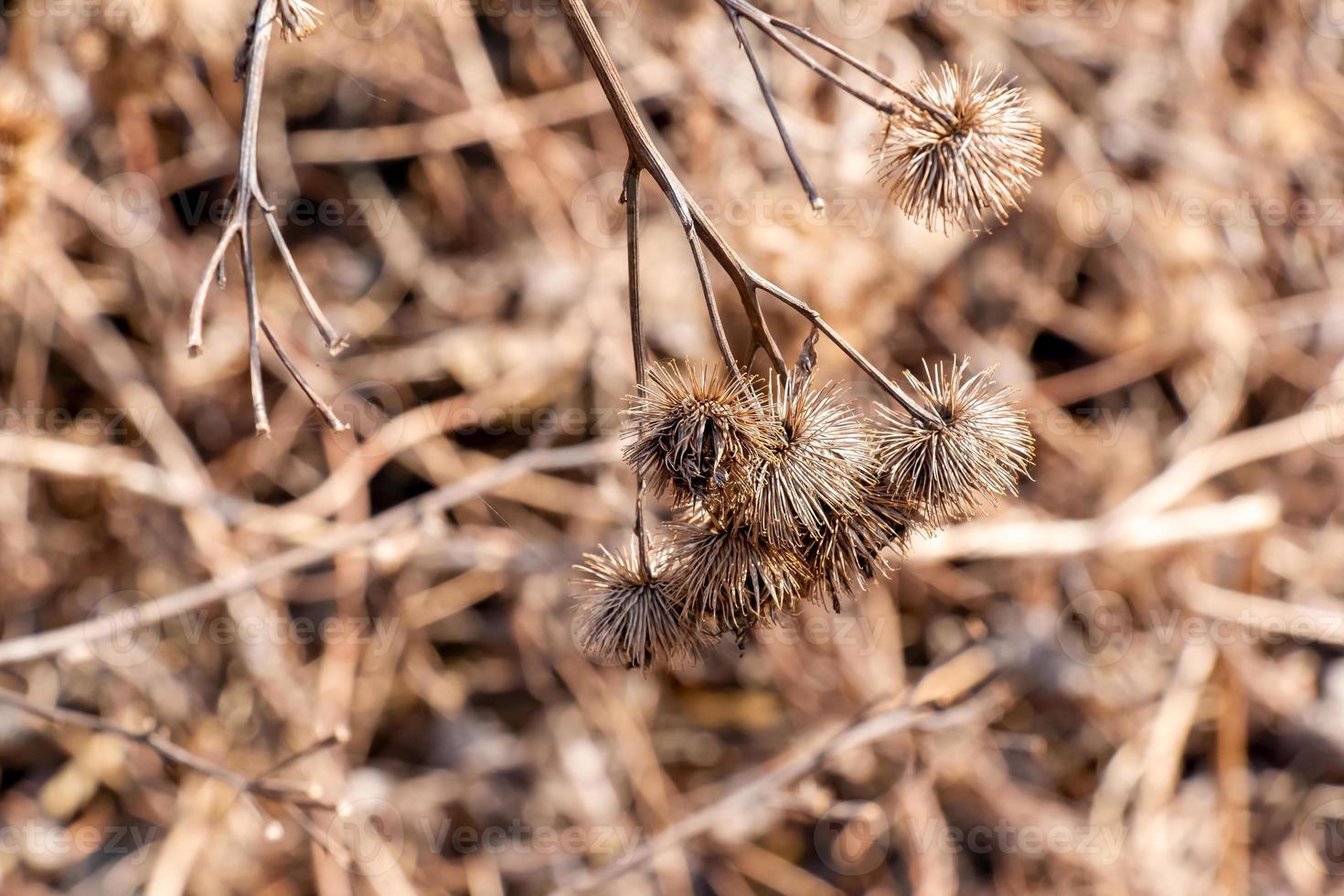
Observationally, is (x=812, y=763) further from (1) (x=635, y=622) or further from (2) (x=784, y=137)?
(2) (x=784, y=137)

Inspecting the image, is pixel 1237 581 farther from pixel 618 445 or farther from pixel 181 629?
pixel 181 629

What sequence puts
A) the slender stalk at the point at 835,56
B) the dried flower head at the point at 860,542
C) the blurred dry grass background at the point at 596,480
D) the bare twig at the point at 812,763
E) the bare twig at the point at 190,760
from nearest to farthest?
the slender stalk at the point at 835,56
the dried flower head at the point at 860,542
the bare twig at the point at 190,760
the bare twig at the point at 812,763
the blurred dry grass background at the point at 596,480

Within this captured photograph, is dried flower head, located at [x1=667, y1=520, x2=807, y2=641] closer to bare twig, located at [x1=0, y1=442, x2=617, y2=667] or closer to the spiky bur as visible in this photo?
the spiky bur

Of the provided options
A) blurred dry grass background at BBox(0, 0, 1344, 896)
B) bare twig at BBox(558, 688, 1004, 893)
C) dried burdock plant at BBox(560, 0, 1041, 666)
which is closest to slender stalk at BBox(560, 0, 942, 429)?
dried burdock plant at BBox(560, 0, 1041, 666)

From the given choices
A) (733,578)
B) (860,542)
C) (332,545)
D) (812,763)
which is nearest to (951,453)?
(860,542)

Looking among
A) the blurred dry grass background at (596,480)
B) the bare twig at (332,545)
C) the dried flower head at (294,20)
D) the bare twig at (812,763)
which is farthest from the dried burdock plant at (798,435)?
the blurred dry grass background at (596,480)

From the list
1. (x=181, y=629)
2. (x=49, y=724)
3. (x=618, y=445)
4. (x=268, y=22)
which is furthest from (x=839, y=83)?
(x=49, y=724)

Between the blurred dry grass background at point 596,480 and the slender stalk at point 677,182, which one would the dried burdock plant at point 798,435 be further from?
the blurred dry grass background at point 596,480
